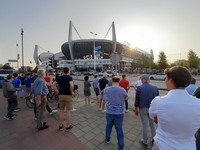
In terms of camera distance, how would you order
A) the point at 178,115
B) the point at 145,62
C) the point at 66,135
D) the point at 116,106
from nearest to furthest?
the point at 178,115, the point at 116,106, the point at 66,135, the point at 145,62

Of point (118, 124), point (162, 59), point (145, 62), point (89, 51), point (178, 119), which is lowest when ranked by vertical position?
point (118, 124)

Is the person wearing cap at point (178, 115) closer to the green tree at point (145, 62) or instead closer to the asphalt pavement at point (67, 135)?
the asphalt pavement at point (67, 135)

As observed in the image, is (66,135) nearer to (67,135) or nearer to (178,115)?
(67,135)

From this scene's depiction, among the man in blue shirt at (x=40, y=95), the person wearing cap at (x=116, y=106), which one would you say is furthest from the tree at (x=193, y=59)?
the man in blue shirt at (x=40, y=95)

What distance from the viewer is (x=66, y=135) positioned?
4023 millimetres

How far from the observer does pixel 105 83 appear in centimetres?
633

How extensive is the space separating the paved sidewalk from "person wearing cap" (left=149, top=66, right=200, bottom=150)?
2238 mm

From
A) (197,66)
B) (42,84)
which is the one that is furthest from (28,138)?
(197,66)

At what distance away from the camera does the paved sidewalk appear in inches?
136

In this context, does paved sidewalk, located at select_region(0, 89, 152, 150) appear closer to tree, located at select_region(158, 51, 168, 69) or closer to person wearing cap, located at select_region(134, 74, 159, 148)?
person wearing cap, located at select_region(134, 74, 159, 148)

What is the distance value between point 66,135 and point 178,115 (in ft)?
11.9

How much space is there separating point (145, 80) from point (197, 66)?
47074 millimetres

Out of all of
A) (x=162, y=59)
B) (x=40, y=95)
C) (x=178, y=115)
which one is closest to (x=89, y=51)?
(x=162, y=59)

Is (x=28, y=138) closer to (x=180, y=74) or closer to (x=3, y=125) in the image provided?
(x=3, y=125)
